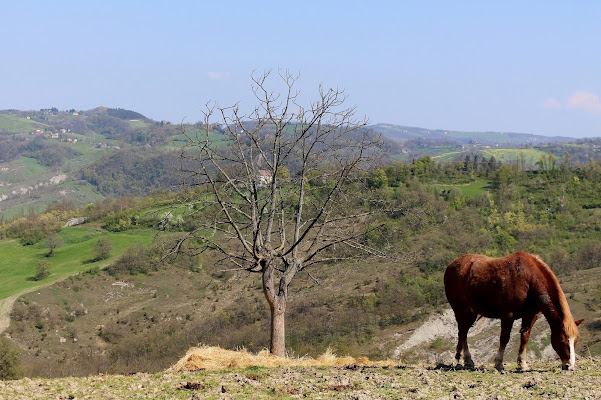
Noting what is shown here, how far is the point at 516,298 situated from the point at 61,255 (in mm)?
63076

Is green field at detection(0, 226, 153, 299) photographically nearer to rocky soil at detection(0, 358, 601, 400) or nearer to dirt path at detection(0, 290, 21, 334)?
dirt path at detection(0, 290, 21, 334)

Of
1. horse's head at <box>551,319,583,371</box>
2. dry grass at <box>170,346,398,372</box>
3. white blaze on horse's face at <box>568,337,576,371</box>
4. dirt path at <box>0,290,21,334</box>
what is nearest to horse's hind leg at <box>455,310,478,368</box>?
dry grass at <box>170,346,398,372</box>

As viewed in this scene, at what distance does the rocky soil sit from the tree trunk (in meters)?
3.38

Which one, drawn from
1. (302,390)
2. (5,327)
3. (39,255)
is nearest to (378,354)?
(302,390)

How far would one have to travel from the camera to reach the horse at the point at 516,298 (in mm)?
10812

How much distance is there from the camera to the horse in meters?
10.8

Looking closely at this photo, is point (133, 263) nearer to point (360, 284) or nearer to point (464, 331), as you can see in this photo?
point (360, 284)

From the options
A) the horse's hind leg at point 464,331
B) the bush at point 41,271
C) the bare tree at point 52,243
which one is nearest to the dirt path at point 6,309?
the bush at point 41,271

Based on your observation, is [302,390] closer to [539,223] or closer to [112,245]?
[539,223]

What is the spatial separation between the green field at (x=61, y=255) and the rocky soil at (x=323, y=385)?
46003mm

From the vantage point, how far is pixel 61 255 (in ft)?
217

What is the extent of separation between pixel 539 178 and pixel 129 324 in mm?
44555

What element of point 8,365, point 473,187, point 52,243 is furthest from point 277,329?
point 52,243

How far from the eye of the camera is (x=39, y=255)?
67938 millimetres
